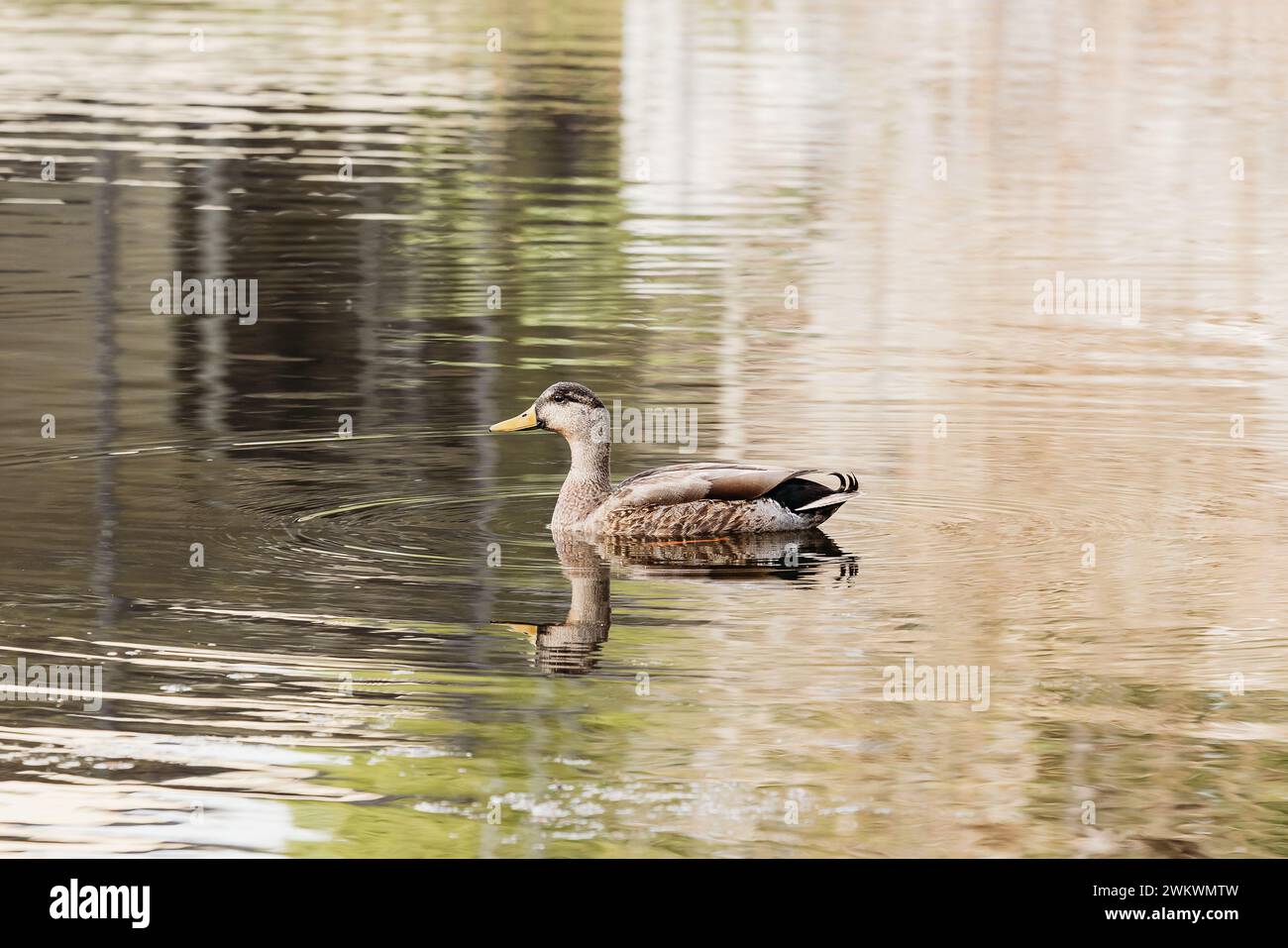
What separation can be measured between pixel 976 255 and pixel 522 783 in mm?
16900

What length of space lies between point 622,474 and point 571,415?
1401 mm

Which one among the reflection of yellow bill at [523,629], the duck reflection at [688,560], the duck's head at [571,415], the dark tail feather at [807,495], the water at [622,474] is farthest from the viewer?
the duck's head at [571,415]

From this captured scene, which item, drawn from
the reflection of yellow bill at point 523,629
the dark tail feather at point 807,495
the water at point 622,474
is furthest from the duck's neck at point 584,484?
the reflection of yellow bill at point 523,629

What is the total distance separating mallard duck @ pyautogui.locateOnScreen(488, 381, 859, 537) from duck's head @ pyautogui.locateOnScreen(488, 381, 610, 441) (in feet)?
0.05

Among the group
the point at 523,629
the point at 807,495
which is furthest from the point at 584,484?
the point at 523,629

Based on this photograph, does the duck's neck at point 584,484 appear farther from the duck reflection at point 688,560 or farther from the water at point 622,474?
the water at point 622,474

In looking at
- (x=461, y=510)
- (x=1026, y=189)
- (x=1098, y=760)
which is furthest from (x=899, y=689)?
(x=1026, y=189)

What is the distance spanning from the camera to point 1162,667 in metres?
10.8

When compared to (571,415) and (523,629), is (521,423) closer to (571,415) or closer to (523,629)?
(571,415)

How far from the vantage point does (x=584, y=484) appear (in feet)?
43.3

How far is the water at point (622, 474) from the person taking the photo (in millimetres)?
9039

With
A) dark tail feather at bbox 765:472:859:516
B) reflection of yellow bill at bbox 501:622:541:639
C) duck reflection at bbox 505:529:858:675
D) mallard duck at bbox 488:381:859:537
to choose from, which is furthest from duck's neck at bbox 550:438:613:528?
reflection of yellow bill at bbox 501:622:541:639

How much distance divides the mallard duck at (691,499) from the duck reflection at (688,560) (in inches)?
2.9

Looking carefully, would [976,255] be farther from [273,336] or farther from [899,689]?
[899,689]
